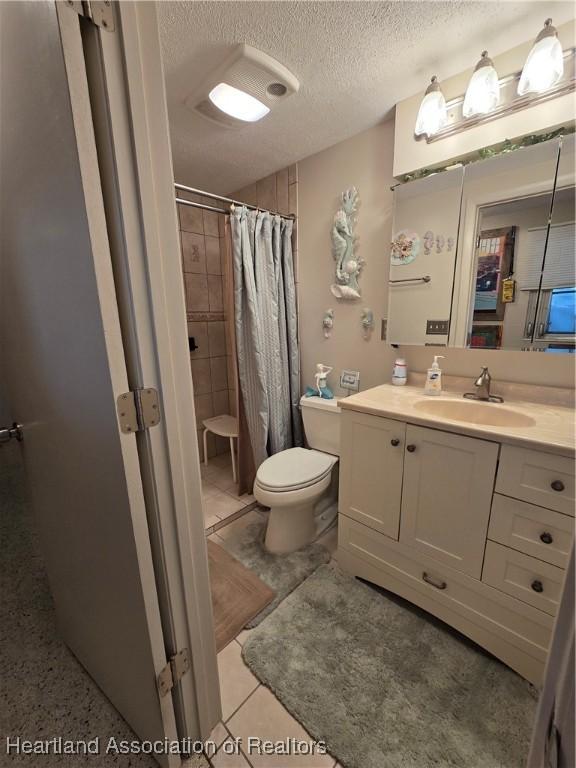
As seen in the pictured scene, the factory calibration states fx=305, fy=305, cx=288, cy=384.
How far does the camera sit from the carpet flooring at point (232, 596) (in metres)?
1.26

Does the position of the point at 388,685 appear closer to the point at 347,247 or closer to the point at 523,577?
the point at 523,577

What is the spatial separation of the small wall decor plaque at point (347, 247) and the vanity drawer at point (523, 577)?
4.56ft

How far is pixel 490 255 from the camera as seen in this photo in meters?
1.35

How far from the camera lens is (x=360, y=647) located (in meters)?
1.17

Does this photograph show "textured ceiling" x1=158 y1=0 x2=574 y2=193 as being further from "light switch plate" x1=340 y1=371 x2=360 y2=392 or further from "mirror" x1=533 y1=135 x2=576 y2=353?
"light switch plate" x1=340 y1=371 x2=360 y2=392

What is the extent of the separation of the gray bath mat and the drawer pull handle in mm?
512

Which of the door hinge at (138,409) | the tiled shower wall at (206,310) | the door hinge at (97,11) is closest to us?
the door hinge at (97,11)

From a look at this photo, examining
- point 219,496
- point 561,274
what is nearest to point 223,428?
Answer: point 219,496

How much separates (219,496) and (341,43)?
94.5 inches

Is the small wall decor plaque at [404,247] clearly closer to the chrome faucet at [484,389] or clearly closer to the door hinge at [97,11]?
the chrome faucet at [484,389]

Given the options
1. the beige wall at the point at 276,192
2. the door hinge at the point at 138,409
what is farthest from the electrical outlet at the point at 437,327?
the door hinge at the point at 138,409

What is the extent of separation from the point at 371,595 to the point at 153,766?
93 cm

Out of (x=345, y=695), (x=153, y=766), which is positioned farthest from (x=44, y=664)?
(x=345, y=695)

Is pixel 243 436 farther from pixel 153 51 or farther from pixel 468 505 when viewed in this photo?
pixel 153 51
